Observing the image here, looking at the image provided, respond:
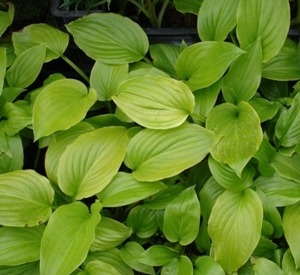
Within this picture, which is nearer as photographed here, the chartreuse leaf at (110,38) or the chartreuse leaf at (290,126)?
the chartreuse leaf at (290,126)

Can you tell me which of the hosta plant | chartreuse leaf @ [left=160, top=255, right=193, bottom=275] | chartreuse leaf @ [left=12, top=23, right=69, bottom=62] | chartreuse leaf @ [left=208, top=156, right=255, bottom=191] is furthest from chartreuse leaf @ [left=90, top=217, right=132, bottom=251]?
chartreuse leaf @ [left=12, top=23, right=69, bottom=62]

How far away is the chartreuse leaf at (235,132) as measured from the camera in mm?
944

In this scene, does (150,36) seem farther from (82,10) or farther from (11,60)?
(11,60)

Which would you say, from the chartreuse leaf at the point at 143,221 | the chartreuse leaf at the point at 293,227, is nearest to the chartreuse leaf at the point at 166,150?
the chartreuse leaf at the point at 143,221

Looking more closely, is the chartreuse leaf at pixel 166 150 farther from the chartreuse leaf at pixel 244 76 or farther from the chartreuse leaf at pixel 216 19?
the chartreuse leaf at pixel 216 19

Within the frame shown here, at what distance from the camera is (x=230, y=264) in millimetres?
966

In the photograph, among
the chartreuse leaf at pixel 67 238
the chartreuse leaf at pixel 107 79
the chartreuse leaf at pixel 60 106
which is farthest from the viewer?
the chartreuse leaf at pixel 107 79

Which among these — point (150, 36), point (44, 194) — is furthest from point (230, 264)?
point (150, 36)

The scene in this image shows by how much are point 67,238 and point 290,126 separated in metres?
0.52

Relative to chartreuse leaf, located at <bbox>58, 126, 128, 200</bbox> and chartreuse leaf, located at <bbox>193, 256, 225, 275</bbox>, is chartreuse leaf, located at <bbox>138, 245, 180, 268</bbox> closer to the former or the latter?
chartreuse leaf, located at <bbox>193, 256, 225, 275</bbox>

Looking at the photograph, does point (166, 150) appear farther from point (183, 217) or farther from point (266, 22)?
point (266, 22)

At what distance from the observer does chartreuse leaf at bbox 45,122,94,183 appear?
1.05 m

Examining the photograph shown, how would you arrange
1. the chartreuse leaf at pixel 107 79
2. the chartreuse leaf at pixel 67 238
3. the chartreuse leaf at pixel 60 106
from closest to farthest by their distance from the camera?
1. the chartreuse leaf at pixel 67 238
2. the chartreuse leaf at pixel 60 106
3. the chartreuse leaf at pixel 107 79

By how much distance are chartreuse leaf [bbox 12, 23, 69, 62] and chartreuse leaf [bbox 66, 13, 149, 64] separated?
0.06 metres
